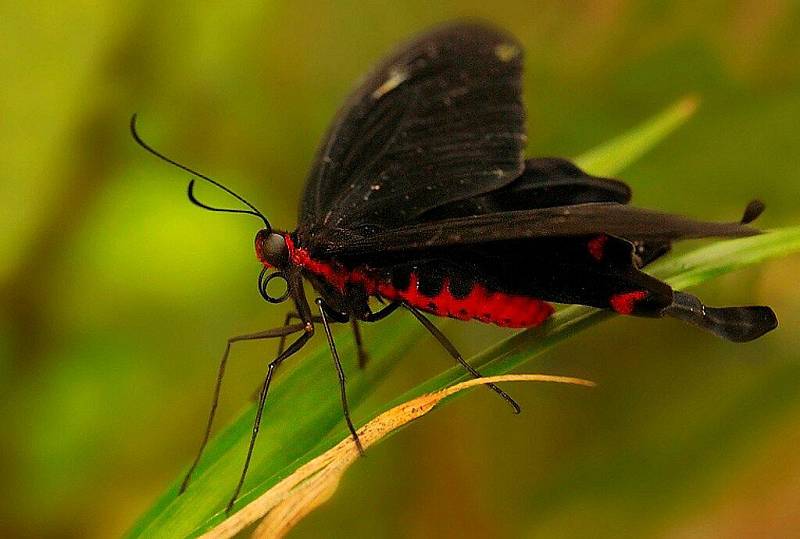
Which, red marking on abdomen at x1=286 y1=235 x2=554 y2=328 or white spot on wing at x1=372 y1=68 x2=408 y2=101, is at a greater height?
white spot on wing at x1=372 y1=68 x2=408 y2=101

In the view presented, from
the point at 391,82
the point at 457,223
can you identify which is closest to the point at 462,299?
the point at 457,223

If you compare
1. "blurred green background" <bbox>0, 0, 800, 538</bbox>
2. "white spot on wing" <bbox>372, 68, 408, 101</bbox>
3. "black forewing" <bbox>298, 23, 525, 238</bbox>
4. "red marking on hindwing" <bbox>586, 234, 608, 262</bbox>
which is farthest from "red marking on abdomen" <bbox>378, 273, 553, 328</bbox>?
"blurred green background" <bbox>0, 0, 800, 538</bbox>

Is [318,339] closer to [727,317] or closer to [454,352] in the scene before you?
[454,352]

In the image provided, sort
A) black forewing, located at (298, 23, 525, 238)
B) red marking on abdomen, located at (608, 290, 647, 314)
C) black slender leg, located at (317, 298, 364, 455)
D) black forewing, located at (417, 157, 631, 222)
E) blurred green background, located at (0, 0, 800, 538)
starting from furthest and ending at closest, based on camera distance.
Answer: blurred green background, located at (0, 0, 800, 538)
black forewing, located at (298, 23, 525, 238)
black forewing, located at (417, 157, 631, 222)
red marking on abdomen, located at (608, 290, 647, 314)
black slender leg, located at (317, 298, 364, 455)

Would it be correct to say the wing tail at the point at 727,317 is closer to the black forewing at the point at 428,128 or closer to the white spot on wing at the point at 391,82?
the black forewing at the point at 428,128

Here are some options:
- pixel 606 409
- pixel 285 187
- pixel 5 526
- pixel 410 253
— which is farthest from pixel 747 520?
pixel 5 526

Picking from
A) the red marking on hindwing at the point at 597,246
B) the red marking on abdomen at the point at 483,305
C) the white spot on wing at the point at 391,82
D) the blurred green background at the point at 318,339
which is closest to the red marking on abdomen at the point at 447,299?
the red marking on abdomen at the point at 483,305

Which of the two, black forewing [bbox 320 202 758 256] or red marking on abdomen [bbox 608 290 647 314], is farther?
red marking on abdomen [bbox 608 290 647 314]

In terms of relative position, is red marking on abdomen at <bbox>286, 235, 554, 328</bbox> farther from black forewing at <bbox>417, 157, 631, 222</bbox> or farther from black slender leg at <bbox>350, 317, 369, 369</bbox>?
black forewing at <bbox>417, 157, 631, 222</bbox>
